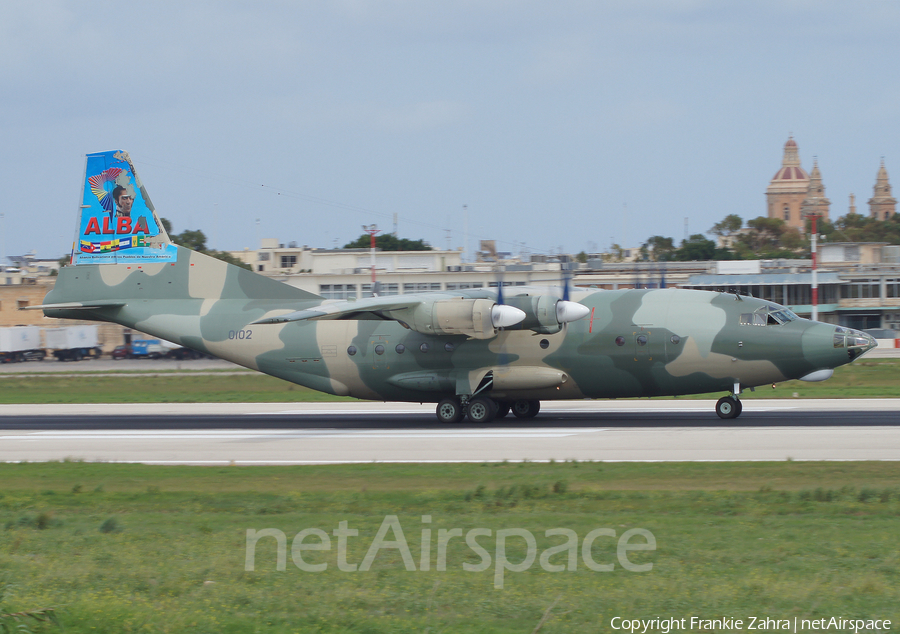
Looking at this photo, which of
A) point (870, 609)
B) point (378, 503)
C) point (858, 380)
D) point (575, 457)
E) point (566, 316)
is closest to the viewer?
point (870, 609)

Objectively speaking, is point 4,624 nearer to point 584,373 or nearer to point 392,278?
point 584,373

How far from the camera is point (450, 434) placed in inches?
955

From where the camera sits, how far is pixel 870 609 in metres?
8.58

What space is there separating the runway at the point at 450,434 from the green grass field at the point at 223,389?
4.07m

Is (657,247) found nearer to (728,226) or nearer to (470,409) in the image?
(728,226)

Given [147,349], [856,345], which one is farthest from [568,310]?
[147,349]

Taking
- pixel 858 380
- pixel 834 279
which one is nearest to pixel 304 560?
pixel 858 380

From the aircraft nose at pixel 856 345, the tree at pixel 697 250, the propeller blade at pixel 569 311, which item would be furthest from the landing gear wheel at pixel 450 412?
the tree at pixel 697 250

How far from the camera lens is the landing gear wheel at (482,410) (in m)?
26.4

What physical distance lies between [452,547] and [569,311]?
13798mm

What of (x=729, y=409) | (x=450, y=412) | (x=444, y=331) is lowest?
(x=450, y=412)

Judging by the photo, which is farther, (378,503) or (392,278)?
(392,278)

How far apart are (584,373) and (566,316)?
2146 millimetres

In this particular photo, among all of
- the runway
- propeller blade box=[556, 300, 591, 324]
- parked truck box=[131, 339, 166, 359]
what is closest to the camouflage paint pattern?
propeller blade box=[556, 300, 591, 324]
